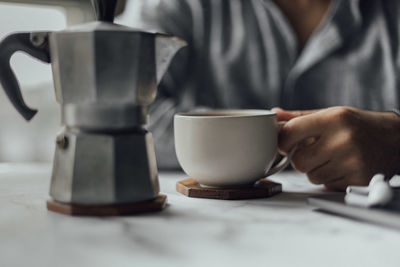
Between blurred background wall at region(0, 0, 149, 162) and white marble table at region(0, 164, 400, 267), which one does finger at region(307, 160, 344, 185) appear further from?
blurred background wall at region(0, 0, 149, 162)

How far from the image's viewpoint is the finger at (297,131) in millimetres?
600

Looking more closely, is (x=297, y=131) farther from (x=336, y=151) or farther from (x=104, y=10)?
(x=104, y=10)

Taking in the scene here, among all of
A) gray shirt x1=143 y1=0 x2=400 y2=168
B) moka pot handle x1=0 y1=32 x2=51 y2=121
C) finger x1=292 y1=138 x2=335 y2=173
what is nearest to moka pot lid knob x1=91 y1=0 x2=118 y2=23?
moka pot handle x1=0 y1=32 x2=51 y2=121

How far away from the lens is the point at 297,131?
603 mm

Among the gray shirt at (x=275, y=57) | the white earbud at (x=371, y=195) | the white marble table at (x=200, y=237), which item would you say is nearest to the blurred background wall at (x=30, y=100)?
the gray shirt at (x=275, y=57)

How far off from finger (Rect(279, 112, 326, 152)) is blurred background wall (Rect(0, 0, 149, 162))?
0.81 meters

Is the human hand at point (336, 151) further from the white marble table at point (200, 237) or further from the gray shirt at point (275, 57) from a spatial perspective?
the gray shirt at point (275, 57)

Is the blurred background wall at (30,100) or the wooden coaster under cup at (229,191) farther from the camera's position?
the blurred background wall at (30,100)

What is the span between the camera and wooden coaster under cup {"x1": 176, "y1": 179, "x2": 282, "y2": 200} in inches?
22.5

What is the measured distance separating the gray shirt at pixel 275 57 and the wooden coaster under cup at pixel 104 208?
2.02 feet

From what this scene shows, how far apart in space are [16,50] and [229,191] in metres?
0.30

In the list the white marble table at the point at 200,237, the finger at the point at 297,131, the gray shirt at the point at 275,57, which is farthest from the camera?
the gray shirt at the point at 275,57

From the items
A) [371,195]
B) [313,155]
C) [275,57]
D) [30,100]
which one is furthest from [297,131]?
[30,100]

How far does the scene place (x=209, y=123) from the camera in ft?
1.78
